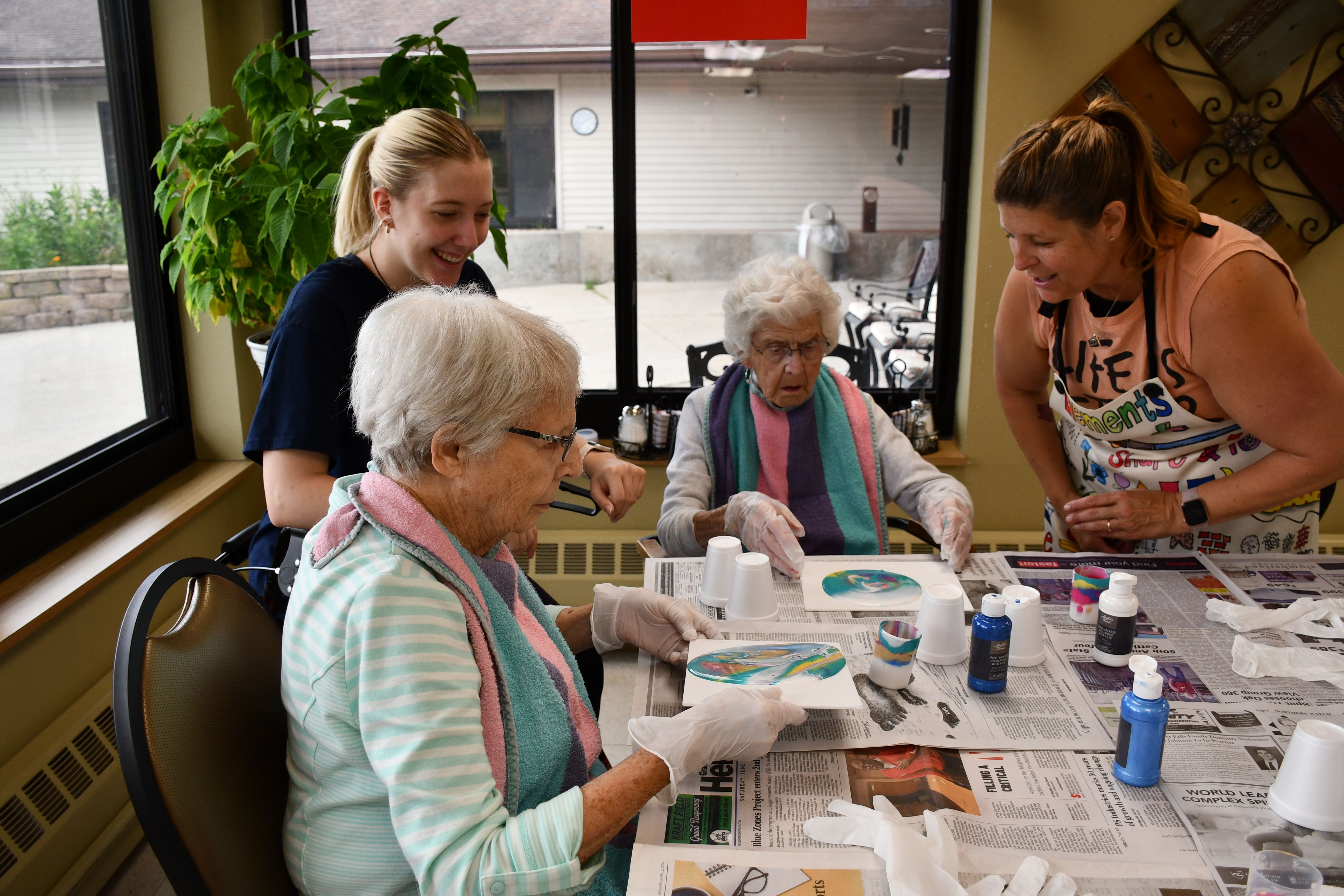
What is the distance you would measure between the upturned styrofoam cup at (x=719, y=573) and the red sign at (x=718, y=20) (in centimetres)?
139

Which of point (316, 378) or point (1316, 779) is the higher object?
point (316, 378)

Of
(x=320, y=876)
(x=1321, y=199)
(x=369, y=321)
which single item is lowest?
(x=320, y=876)

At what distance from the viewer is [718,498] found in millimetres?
2305

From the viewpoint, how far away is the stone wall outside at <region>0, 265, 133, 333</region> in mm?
2184

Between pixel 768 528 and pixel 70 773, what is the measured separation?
1.61 m

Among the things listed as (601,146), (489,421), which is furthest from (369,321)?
(601,146)

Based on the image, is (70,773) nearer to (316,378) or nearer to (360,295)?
(316,378)

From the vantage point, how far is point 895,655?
1.37 meters

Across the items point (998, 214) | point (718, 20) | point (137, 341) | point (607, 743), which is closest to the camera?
point (718, 20)

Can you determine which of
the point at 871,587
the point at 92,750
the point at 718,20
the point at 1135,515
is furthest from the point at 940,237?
the point at 92,750

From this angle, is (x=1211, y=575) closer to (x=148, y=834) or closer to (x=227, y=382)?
(x=148, y=834)

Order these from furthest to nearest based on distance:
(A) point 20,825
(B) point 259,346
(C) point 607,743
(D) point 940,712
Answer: (C) point 607,743
(B) point 259,346
(A) point 20,825
(D) point 940,712

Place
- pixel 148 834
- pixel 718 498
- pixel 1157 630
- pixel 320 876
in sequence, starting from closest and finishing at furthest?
pixel 148 834 → pixel 320 876 → pixel 1157 630 → pixel 718 498

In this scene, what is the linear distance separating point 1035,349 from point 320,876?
69.0 inches
